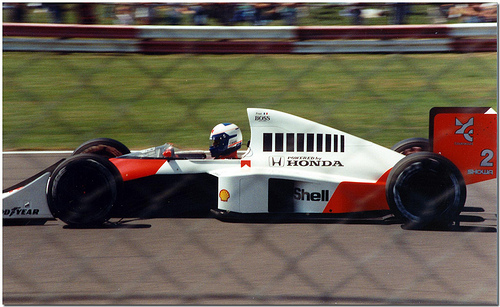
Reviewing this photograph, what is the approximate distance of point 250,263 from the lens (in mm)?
2451

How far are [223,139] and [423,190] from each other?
3.80ft

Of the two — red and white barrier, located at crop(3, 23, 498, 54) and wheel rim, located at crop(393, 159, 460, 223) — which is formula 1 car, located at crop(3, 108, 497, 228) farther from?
red and white barrier, located at crop(3, 23, 498, 54)

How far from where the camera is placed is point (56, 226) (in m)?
3.16

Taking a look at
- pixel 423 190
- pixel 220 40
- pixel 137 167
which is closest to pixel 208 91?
pixel 137 167

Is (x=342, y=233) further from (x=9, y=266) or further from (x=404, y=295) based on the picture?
(x=9, y=266)

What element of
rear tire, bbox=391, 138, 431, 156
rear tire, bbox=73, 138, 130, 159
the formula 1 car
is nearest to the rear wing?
the formula 1 car

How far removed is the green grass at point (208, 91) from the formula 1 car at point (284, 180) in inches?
8.2

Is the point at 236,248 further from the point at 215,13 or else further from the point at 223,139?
the point at 215,13

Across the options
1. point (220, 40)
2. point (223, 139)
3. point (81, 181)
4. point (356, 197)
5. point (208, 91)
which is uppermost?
point (220, 40)

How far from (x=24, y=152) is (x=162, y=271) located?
3.13 metres

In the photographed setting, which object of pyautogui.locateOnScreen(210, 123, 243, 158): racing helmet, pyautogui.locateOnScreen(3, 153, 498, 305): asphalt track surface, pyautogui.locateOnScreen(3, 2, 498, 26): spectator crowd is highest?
pyautogui.locateOnScreen(3, 2, 498, 26): spectator crowd

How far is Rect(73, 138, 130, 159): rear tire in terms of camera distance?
12.4 ft

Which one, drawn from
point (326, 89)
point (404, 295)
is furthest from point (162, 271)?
point (326, 89)

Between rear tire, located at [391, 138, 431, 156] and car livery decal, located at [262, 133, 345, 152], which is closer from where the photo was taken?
car livery decal, located at [262, 133, 345, 152]
